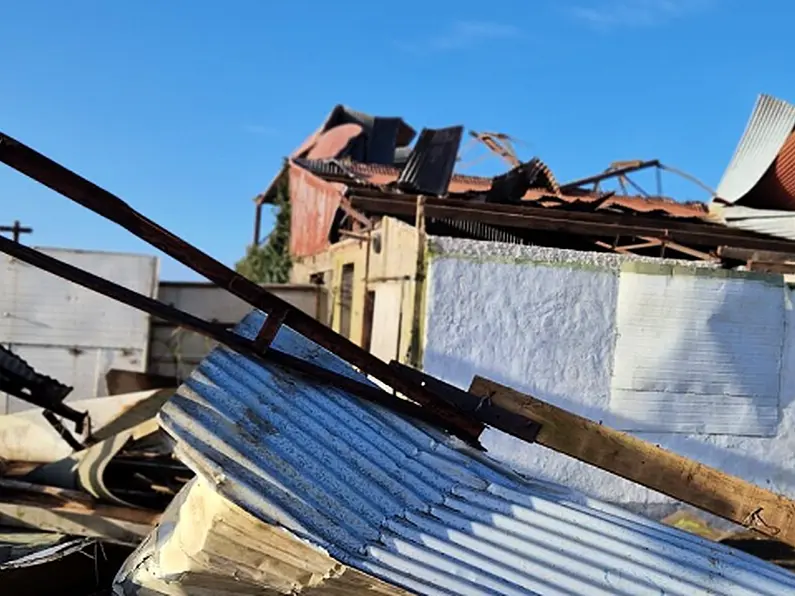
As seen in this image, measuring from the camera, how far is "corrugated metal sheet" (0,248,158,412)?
496 inches

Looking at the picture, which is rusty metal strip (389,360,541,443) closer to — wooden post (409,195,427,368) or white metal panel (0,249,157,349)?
wooden post (409,195,427,368)

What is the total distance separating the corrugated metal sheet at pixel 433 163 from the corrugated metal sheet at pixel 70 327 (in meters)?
4.61

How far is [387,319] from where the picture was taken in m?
9.34

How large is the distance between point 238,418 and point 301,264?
13.8 meters

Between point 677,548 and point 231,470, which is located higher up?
point 231,470

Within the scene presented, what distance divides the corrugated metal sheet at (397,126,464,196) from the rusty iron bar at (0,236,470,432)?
7.45 metres

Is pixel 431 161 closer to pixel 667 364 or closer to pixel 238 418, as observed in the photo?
pixel 667 364

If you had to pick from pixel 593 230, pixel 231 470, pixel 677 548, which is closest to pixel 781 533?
pixel 677 548

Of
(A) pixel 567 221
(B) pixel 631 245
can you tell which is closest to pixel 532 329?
(A) pixel 567 221

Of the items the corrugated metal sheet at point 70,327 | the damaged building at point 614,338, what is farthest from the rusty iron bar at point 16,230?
the damaged building at point 614,338

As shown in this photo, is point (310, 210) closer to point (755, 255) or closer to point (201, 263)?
point (755, 255)

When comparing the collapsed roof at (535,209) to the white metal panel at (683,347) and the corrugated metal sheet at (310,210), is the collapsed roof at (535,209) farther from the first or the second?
the white metal panel at (683,347)

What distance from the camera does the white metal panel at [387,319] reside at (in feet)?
29.0

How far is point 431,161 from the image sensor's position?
10906mm
